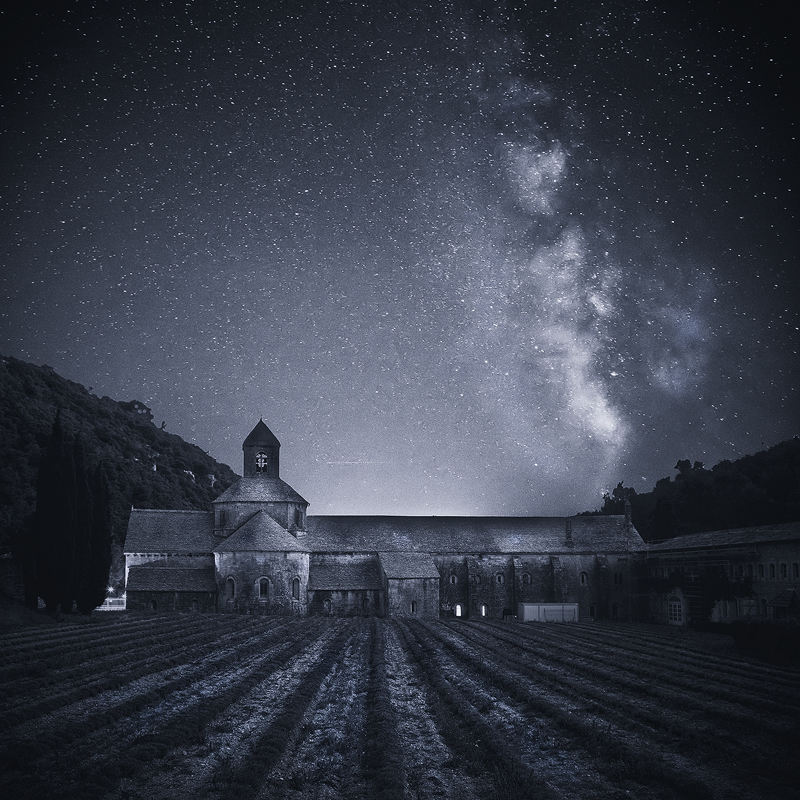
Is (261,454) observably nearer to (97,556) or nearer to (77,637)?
(97,556)

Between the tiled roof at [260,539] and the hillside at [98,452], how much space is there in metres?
12.5

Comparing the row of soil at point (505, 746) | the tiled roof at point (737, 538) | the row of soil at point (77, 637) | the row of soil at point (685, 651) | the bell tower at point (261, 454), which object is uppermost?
the bell tower at point (261, 454)

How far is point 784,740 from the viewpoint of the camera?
1680cm

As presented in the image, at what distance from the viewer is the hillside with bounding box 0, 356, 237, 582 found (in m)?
77.3

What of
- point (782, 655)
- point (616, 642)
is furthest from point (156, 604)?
point (782, 655)

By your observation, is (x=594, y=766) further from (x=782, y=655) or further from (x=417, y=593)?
(x=417, y=593)

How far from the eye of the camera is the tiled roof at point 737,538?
49.2m

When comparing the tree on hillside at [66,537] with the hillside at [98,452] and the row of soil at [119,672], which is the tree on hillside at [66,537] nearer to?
the hillside at [98,452]

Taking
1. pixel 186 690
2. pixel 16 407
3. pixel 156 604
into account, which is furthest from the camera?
pixel 16 407

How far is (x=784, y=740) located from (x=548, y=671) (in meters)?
10.6

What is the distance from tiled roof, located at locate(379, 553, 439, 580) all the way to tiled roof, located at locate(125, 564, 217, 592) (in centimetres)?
1490

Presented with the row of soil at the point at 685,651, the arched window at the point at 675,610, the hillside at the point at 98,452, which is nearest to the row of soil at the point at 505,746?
the row of soil at the point at 685,651

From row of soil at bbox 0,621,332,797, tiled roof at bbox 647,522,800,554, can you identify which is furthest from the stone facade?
row of soil at bbox 0,621,332,797

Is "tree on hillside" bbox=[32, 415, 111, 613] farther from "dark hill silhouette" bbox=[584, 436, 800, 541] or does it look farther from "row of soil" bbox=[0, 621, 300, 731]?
"dark hill silhouette" bbox=[584, 436, 800, 541]
